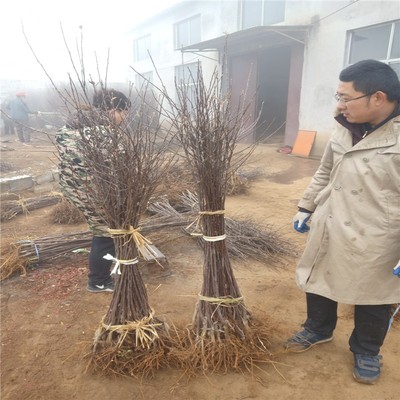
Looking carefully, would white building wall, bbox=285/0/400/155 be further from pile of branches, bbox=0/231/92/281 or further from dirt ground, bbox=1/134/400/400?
pile of branches, bbox=0/231/92/281

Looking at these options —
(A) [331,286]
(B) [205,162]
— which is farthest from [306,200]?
(B) [205,162]

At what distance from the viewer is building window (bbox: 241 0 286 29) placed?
903 centimetres

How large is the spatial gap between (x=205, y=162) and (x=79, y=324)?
4.77 ft

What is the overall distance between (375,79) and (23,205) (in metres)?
4.47

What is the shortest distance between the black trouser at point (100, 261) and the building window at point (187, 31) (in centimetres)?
1175

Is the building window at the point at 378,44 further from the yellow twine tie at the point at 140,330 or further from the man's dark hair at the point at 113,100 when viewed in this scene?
the yellow twine tie at the point at 140,330

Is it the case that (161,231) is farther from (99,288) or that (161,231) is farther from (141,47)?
(141,47)

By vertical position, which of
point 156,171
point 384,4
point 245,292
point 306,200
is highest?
point 384,4

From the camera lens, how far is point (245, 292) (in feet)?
8.89

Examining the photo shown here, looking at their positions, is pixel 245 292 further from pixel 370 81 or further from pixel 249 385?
pixel 370 81

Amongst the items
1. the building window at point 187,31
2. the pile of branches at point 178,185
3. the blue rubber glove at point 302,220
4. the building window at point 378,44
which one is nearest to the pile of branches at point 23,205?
the pile of branches at point 178,185

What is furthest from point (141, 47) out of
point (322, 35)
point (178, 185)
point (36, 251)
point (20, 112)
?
point (36, 251)

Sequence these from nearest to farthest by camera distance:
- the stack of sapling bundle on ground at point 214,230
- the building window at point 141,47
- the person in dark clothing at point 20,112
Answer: the stack of sapling bundle on ground at point 214,230 → the person in dark clothing at point 20,112 → the building window at point 141,47

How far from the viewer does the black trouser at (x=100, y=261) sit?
258 cm
